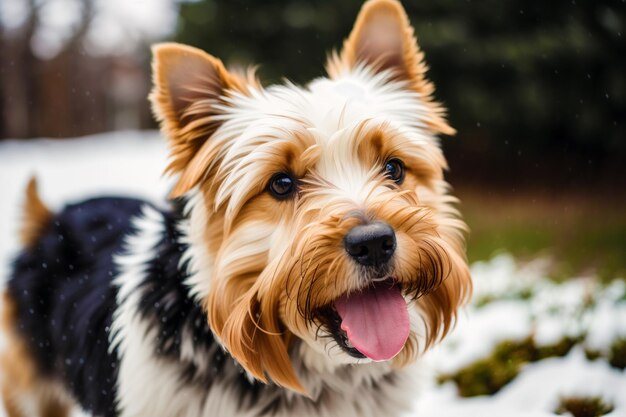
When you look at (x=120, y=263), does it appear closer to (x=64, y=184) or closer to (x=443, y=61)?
(x=443, y=61)

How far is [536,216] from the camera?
30.8ft

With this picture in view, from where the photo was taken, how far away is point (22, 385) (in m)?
3.88

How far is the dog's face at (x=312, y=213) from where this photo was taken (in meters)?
2.45

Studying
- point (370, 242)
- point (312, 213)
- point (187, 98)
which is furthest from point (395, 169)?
point (187, 98)

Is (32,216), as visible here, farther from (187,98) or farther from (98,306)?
(187,98)

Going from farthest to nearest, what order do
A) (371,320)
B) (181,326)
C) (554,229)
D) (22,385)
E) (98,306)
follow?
(554,229) < (22,385) < (98,306) < (181,326) < (371,320)

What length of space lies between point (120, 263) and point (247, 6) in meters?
7.52

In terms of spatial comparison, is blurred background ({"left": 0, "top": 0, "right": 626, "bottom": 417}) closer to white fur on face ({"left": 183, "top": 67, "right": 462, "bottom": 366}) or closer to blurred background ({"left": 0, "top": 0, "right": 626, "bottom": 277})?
blurred background ({"left": 0, "top": 0, "right": 626, "bottom": 277})

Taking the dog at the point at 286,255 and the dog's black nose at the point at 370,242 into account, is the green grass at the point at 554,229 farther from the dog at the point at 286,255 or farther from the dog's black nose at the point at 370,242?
the dog's black nose at the point at 370,242

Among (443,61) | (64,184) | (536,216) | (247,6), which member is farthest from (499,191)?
(64,184)

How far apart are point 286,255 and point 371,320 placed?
0.46m

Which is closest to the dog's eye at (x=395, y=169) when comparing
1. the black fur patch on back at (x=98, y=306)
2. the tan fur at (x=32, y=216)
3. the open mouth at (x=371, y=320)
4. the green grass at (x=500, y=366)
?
the open mouth at (x=371, y=320)

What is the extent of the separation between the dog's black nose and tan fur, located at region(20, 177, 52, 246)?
8.40 feet

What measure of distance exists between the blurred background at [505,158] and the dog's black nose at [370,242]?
1.88 m
